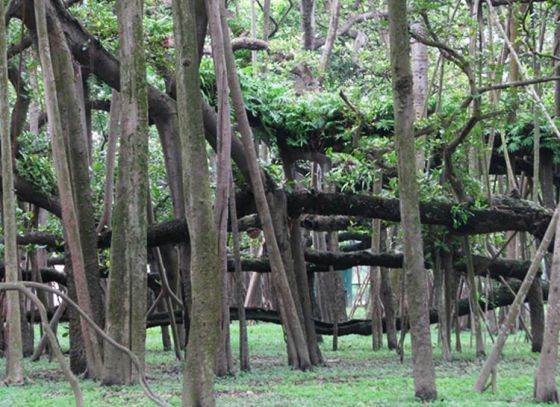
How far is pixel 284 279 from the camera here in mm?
10539

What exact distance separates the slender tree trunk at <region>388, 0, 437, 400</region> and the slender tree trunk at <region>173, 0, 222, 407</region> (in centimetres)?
186

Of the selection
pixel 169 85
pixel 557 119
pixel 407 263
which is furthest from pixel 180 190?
pixel 557 119

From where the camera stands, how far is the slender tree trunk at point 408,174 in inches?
305

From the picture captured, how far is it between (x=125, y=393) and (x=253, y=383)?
5.76ft

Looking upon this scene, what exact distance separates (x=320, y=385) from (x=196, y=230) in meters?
3.20

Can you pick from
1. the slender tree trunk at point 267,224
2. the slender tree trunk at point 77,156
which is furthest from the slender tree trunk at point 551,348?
the slender tree trunk at point 77,156

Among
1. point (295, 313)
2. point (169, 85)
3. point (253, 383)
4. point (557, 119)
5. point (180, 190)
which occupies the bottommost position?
point (253, 383)

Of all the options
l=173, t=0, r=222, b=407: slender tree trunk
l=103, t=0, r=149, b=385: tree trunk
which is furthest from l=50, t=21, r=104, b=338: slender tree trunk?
l=173, t=0, r=222, b=407: slender tree trunk

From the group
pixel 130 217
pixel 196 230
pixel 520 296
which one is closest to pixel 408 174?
pixel 520 296

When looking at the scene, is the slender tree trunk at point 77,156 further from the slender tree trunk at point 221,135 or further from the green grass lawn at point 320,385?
the slender tree trunk at point 221,135

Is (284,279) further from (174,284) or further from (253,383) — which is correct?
(174,284)

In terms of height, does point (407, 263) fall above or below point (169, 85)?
below

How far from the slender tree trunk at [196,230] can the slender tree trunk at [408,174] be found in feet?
6.09

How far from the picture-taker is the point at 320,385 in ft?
30.6
